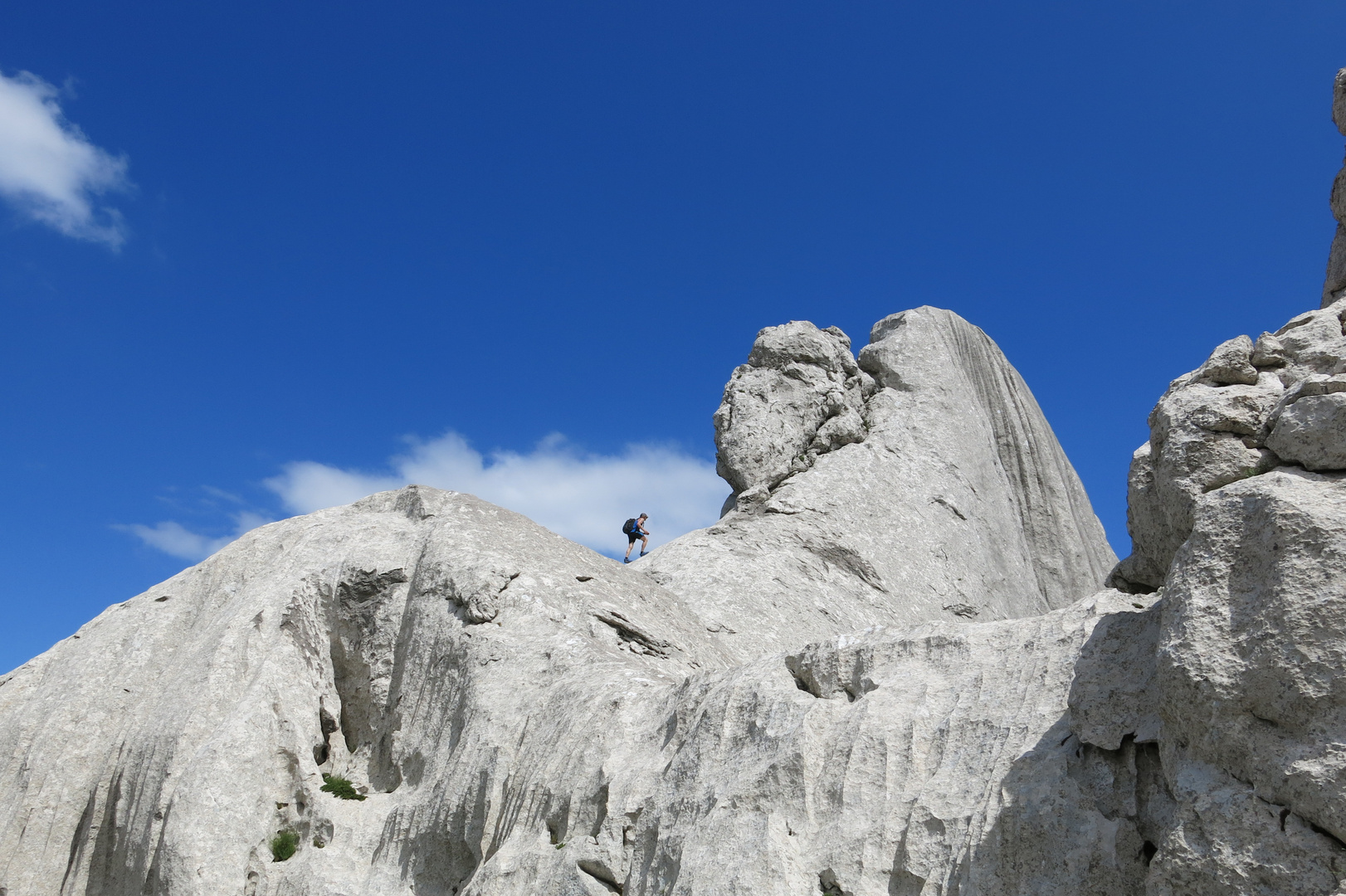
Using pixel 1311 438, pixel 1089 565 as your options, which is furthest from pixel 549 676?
pixel 1089 565

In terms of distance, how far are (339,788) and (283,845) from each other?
39.4 inches

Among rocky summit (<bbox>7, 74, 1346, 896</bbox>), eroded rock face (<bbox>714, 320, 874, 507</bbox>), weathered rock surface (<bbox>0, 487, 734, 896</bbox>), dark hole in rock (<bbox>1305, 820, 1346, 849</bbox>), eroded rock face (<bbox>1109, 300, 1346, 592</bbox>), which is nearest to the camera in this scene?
dark hole in rock (<bbox>1305, 820, 1346, 849</bbox>)

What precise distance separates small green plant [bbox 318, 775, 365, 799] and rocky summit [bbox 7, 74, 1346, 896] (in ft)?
0.50

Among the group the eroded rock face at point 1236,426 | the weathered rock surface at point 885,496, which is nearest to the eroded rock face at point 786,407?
the weathered rock surface at point 885,496

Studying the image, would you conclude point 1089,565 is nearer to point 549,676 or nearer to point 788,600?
point 788,600

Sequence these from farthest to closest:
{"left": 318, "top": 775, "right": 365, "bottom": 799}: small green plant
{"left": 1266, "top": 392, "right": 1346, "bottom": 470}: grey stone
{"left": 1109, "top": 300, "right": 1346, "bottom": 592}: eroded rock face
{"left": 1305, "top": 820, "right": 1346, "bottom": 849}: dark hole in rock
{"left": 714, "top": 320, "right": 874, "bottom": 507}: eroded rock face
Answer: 1. {"left": 714, "top": 320, "right": 874, "bottom": 507}: eroded rock face
2. {"left": 318, "top": 775, "right": 365, "bottom": 799}: small green plant
3. {"left": 1109, "top": 300, "right": 1346, "bottom": 592}: eroded rock face
4. {"left": 1266, "top": 392, "right": 1346, "bottom": 470}: grey stone
5. {"left": 1305, "top": 820, "right": 1346, "bottom": 849}: dark hole in rock

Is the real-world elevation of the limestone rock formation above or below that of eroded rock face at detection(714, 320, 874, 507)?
below

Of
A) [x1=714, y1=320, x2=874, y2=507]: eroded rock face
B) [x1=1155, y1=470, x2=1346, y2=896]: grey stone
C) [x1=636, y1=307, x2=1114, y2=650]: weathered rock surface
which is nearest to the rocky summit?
[x1=1155, y1=470, x2=1346, y2=896]: grey stone

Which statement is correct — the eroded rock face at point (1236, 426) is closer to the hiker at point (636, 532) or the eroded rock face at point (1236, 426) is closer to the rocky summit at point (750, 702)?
the rocky summit at point (750, 702)

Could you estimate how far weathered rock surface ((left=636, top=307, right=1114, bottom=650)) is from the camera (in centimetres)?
2094

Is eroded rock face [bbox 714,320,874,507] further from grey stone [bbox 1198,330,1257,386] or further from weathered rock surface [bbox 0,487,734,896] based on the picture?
grey stone [bbox 1198,330,1257,386]

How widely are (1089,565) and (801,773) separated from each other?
65.1 feet

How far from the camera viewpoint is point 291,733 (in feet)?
46.6

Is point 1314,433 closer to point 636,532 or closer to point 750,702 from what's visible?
point 750,702
